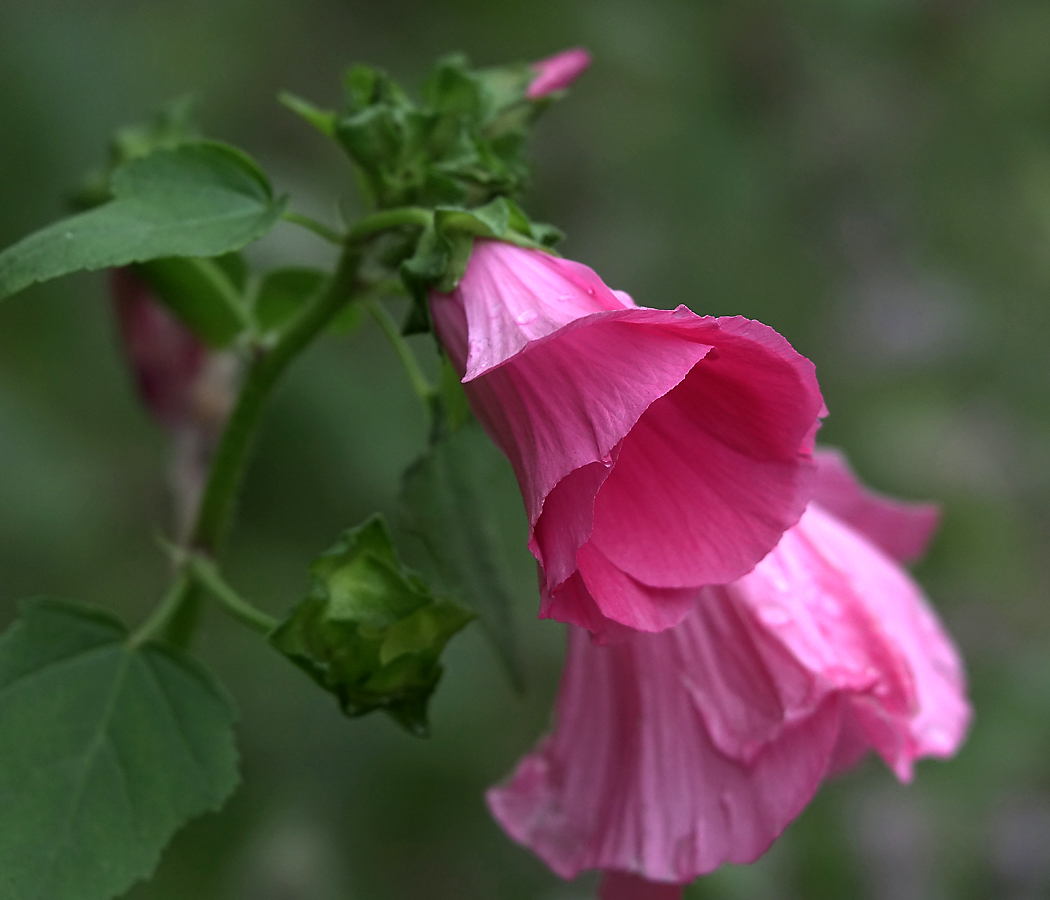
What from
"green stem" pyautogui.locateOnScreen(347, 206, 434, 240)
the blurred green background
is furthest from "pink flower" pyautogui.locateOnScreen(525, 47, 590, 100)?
the blurred green background

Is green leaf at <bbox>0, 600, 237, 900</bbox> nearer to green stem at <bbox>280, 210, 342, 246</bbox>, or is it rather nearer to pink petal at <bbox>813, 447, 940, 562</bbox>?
green stem at <bbox>280, 210, 342, 246</bbox>

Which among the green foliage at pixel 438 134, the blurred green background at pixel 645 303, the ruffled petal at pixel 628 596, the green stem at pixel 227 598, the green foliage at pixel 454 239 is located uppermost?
the green foliage at pixel 438 134

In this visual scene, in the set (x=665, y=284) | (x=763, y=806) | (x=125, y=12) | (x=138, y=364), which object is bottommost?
(x=665, y=284)

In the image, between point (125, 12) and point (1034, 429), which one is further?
point (125, 12)

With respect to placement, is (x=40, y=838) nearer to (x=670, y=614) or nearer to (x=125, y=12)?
(x=670, y=614)

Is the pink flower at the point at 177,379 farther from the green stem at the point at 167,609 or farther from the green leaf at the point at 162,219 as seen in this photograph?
the green leaf at the point at 162,219

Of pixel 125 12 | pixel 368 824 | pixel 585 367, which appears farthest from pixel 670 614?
pixel 125 12

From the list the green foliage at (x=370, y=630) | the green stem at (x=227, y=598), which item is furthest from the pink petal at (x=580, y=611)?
the green stem at (x=227, y=598)

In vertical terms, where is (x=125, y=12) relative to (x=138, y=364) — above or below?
above
